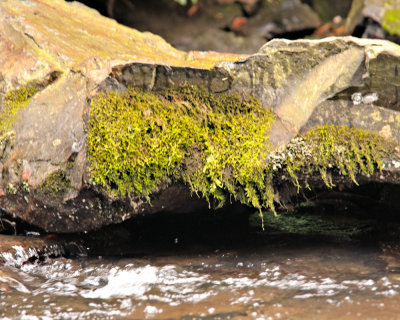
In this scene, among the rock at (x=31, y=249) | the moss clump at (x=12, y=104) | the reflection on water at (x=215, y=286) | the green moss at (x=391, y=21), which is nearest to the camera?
the reflection on water at (x=215, y=286)

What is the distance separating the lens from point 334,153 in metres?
3.43

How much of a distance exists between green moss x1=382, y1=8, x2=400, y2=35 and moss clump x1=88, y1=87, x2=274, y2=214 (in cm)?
436

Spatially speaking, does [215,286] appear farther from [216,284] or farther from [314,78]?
[314,78]

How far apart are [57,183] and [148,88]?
1.14 m

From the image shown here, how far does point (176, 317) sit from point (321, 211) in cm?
254

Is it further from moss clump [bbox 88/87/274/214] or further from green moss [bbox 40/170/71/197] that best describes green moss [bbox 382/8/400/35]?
green moss [bbox 40/170/71/197]

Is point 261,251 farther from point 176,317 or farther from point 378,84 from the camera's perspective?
point 378,84

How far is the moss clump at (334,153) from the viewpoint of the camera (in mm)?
3414

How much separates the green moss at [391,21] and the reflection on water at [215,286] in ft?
14.7

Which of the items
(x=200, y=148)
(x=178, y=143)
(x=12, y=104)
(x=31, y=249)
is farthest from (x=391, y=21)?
(x=31, y=249)

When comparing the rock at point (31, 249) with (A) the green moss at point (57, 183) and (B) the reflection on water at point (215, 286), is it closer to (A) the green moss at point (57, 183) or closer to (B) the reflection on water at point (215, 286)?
(B) the reflection on water at point (215, 286)

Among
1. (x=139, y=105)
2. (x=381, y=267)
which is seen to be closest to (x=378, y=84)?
(x=381, y=267)

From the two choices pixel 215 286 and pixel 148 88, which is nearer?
pixel 215 286

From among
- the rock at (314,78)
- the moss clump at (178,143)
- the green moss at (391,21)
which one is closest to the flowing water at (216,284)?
the moss clump at (178,143)
